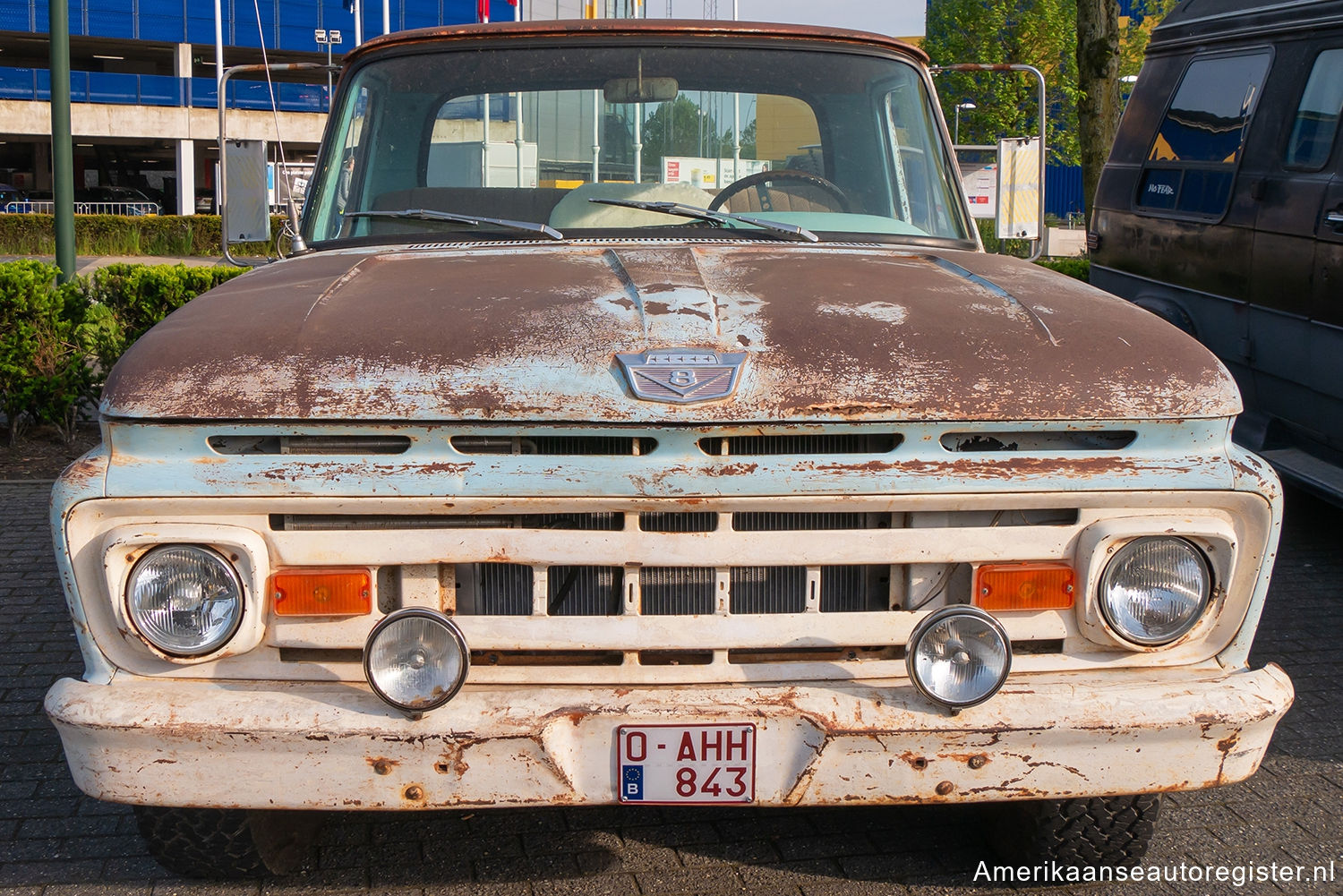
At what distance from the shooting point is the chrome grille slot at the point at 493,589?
261cm

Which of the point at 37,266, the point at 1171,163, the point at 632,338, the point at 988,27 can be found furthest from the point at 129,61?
the point at 632,338

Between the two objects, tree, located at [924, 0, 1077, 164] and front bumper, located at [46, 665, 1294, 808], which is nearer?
front bumper, located at [46, 665, 1294, 808]

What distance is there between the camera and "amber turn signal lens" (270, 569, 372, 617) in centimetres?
249

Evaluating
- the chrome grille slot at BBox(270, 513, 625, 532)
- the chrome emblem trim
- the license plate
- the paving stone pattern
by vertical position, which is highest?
the chrome emblem trim

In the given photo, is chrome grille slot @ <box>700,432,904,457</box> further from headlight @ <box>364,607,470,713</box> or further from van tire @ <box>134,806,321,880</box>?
van tire @ <box>134,806,321,880</box>

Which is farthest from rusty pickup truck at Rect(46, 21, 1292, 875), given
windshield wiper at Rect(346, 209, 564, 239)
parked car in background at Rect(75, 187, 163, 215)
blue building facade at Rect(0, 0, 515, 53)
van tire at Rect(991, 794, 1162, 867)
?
blue building facade at Rect(0, 0, 515, 53)

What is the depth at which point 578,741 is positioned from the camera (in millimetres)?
2443

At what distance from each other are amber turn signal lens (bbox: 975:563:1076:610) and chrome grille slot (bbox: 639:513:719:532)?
53cm

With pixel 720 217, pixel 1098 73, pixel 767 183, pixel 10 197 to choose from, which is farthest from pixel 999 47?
pixel 10 197

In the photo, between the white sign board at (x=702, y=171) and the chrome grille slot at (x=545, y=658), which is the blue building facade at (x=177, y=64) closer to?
the white sign board at (x=702, y=171)

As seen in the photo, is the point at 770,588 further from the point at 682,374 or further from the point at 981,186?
the point at 981,186

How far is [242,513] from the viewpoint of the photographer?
8.10ft

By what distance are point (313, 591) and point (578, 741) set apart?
578 millimetres

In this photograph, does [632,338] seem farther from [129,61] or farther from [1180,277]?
[129,61]
